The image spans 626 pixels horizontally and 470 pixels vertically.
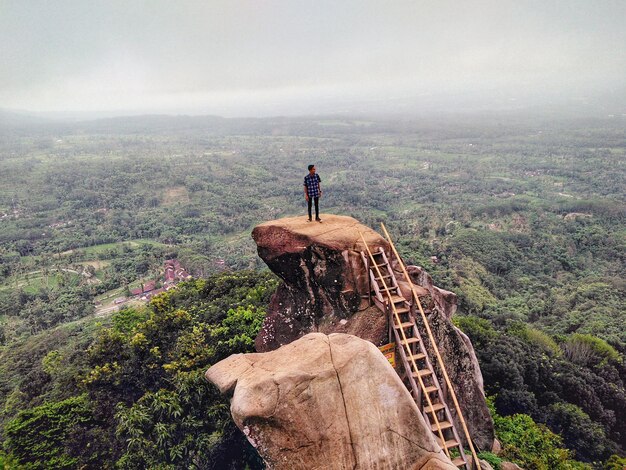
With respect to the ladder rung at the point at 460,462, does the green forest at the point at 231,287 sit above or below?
below

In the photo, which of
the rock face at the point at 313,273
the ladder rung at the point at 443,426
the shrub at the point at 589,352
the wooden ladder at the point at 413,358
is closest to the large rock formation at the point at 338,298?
the rock face at the point at 313,273

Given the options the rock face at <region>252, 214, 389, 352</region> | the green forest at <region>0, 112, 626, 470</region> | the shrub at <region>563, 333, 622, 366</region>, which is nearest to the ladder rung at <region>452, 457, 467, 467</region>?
the rock face at <region>252, 214, 389, 352</region>

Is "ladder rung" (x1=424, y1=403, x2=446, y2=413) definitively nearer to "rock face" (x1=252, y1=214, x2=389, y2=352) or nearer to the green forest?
"rock face" (x1=252, y1=214, x2=389, y2=352)

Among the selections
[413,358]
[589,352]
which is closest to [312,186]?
[413,358]

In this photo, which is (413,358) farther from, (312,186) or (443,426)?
(312,186)

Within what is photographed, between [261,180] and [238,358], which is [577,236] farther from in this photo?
[261,180]

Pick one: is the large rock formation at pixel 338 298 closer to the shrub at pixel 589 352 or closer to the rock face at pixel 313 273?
the rock face at pixel 313 273
